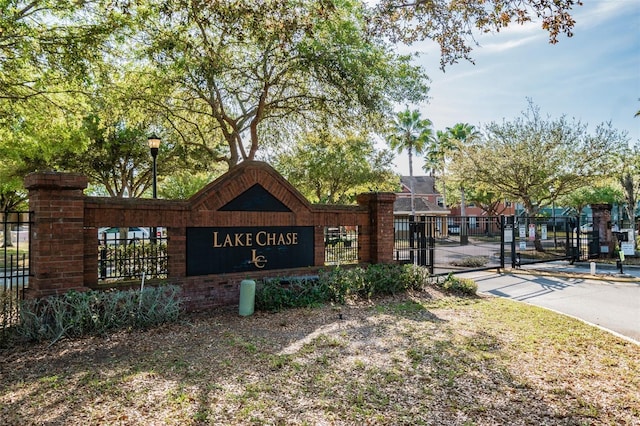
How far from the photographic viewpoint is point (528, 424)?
138 inches

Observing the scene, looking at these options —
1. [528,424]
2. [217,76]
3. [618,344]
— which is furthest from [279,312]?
[217,76]

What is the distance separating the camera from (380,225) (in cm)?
1016

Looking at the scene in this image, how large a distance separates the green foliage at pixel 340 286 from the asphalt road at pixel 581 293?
2604 mm

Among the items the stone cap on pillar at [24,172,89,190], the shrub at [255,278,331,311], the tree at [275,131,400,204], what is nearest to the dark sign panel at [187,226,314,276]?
the shrub at [255,278,331,311]

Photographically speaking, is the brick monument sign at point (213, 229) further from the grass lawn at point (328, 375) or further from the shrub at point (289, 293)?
the grass lawn at point (328, 375)

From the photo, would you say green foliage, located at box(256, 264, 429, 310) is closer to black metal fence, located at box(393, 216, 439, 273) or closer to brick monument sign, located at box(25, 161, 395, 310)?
brick monument sign, located at box(25, 161, 395, 310)

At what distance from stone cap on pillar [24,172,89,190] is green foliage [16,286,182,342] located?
1625 mm

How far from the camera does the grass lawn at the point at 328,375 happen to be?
3.59 m

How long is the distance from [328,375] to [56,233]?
15.4 ft

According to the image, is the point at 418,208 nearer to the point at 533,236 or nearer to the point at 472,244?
the point at 533,236

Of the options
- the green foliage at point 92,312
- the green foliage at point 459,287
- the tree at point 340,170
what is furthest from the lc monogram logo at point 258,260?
the tree at point 340,170

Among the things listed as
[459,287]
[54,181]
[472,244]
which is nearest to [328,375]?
[54,181]

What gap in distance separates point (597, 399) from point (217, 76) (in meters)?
11.2

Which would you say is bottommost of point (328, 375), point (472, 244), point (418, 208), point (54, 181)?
point (328, 375)
